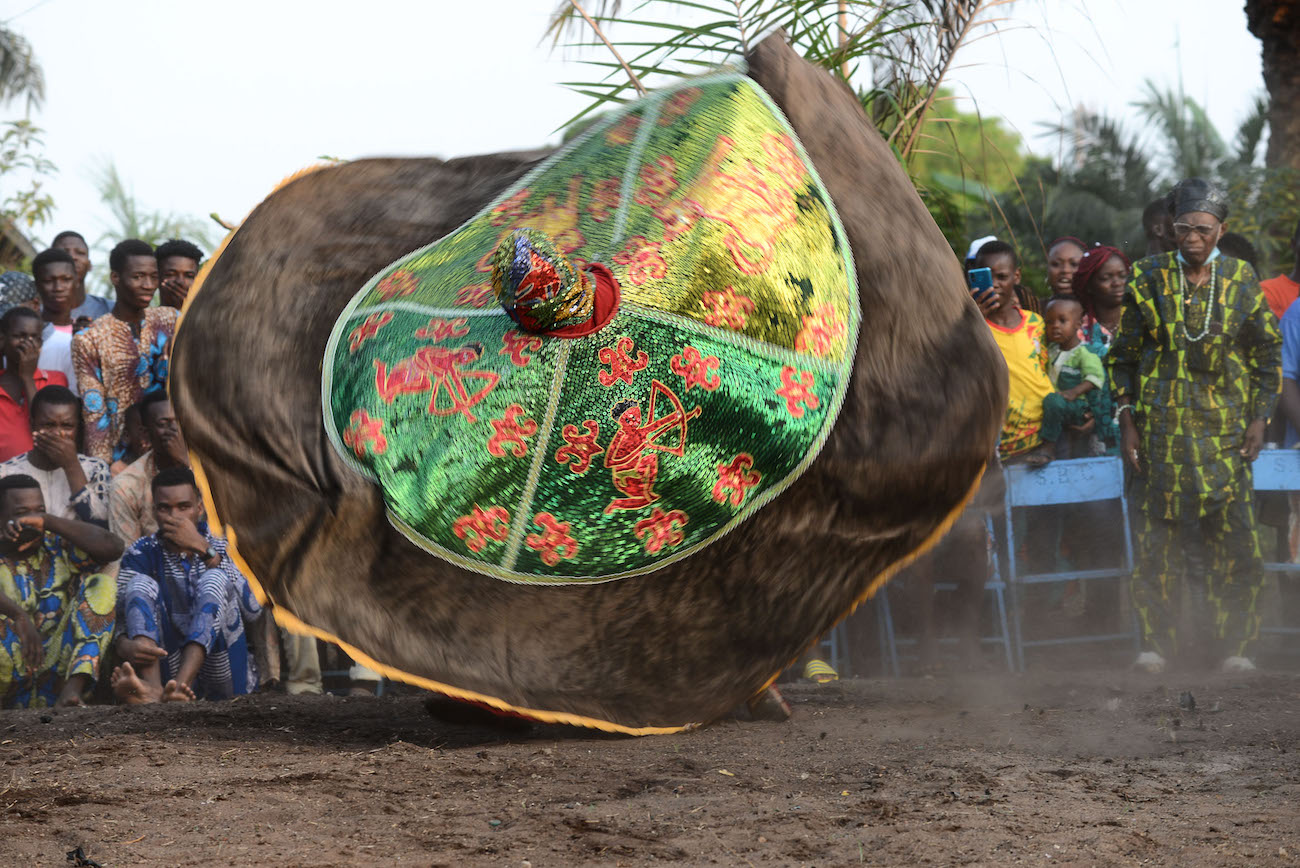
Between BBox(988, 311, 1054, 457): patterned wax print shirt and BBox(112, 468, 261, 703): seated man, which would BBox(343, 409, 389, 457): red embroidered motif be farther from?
BBox(988, 311, 1054, 457): patterned wax print shirt

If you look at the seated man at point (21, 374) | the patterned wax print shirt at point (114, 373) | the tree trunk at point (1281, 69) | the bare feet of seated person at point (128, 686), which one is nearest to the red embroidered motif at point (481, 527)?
the bare feet of seated person at point (128, 686)

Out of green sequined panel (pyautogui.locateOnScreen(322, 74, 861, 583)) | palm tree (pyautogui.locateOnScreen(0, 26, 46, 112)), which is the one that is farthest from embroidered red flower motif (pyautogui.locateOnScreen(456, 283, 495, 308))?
palm tree (pyautogui.locateOnScreen(0, 26, 46, 112))

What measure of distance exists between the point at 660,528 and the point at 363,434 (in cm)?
83

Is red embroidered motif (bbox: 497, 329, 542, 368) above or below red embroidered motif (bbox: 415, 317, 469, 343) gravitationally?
below

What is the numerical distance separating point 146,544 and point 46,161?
7626mm

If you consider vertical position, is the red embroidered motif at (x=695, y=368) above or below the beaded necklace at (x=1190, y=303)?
below

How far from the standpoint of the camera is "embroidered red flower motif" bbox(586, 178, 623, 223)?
364 centimetres

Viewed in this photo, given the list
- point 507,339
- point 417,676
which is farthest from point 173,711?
point 507,339

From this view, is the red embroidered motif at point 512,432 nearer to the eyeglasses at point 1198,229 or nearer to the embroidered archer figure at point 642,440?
the embroidered archer figure at point 642,440

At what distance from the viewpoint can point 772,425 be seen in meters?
3.55

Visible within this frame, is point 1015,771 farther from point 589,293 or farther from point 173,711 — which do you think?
point 173,711

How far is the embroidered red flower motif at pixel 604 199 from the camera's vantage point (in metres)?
3.64

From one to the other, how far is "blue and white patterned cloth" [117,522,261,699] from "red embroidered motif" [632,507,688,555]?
6.90 feet

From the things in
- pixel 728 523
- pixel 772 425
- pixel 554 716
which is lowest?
pixel 554 716
